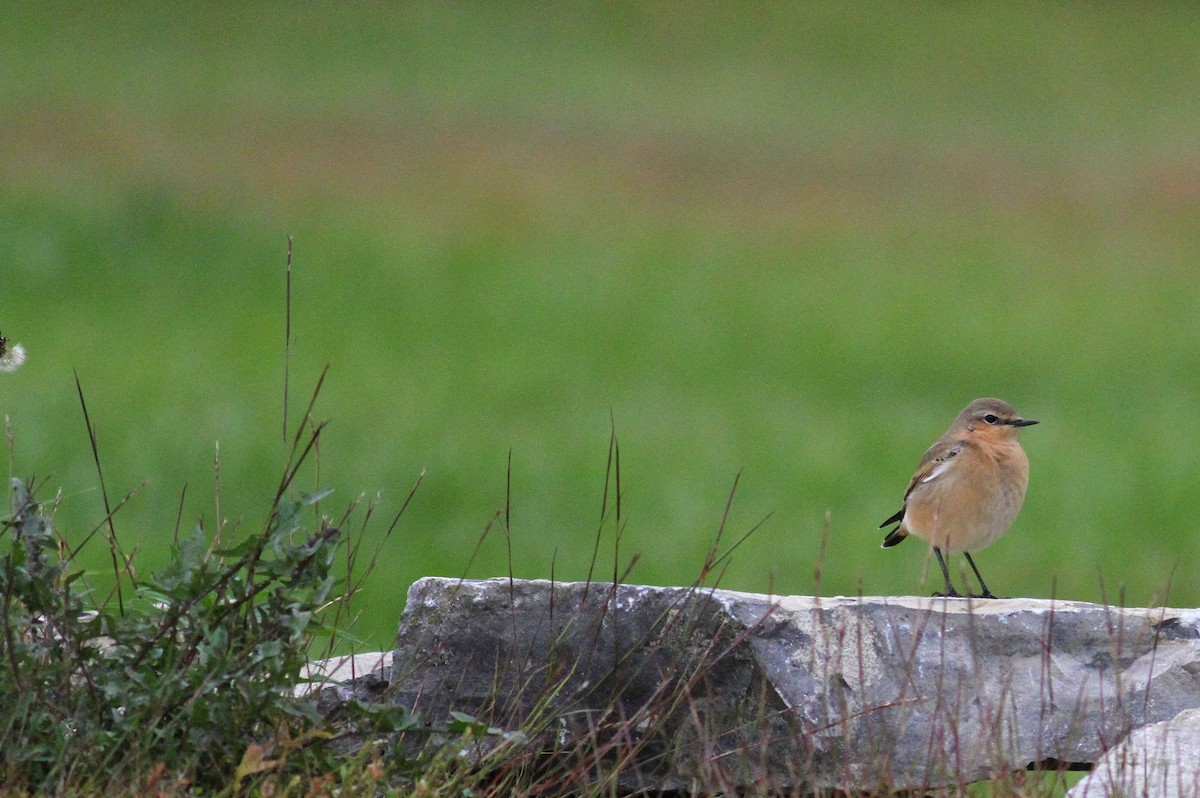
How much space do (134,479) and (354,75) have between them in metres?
23.7

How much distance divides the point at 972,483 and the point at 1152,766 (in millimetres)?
2018

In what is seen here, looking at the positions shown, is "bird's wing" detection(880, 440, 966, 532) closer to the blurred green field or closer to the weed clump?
the blurred green field

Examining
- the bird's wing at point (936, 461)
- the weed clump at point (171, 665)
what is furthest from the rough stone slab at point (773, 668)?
the bird's wing at point (936, 461)

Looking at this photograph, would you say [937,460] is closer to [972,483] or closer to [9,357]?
[972,483]

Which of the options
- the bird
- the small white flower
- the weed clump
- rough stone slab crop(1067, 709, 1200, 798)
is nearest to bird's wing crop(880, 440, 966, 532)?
the bird

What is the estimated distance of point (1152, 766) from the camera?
4.38 metres

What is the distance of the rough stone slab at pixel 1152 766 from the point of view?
420cm

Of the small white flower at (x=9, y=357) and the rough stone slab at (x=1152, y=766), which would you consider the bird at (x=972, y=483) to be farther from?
the small white flower at (x=9, y=357)

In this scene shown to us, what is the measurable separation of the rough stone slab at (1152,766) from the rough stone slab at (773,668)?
157mm

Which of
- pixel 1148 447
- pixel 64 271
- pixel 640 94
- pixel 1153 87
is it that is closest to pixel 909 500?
pixel 1148 447

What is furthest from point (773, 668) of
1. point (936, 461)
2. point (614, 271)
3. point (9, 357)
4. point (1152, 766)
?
point (614, 271)

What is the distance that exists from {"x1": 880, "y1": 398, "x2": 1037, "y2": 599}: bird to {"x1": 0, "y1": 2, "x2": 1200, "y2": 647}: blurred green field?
1.88m

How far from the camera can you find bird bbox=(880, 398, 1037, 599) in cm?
629

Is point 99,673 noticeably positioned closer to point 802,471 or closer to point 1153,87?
point 802,471
